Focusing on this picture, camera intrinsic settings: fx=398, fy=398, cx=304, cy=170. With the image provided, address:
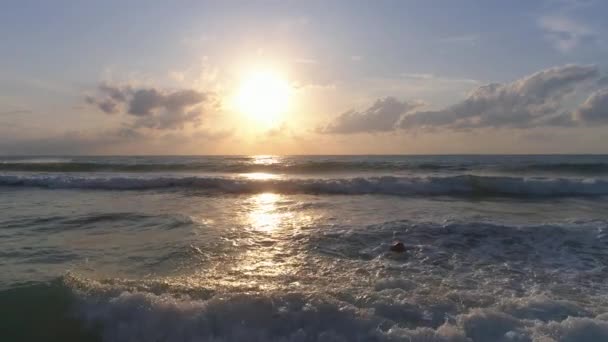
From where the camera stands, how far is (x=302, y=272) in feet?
18.7

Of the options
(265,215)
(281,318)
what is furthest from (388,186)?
(281,318)

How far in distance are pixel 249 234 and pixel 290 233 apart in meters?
0.83

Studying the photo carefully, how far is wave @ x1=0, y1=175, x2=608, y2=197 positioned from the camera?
647 inches

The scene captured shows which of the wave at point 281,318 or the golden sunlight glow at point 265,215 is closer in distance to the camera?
the wave at point 281,318

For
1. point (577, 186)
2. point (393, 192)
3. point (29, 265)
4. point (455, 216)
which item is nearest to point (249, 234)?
point (29, 265)

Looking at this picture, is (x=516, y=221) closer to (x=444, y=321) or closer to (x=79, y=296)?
(x=444, y=321)

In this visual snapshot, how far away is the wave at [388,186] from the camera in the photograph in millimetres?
16422

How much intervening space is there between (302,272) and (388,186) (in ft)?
39.5

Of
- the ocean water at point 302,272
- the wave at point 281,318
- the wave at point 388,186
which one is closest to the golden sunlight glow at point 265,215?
the ocean water at point 302,272

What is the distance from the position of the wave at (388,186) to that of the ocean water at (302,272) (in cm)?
406

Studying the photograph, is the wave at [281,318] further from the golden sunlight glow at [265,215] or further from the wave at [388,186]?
the wave at [388,186]

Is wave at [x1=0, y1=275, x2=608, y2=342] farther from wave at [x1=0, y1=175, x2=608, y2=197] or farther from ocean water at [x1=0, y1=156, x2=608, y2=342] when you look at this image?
wave at [x1=0, y1=175, x2=608, y2=197]

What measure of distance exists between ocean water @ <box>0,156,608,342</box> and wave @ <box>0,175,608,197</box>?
13.3 feet

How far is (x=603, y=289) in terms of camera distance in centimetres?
513
